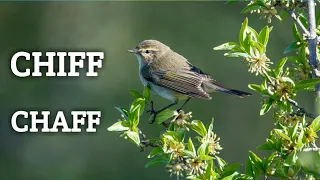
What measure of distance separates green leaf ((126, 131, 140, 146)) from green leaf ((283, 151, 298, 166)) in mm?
646

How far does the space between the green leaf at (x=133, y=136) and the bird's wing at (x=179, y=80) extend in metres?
1.37

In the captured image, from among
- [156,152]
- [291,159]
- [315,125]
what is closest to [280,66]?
[315,125]

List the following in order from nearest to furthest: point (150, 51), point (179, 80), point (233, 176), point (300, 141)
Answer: point (300, 141), point (233, 176), point (179, 80), point (150, 51)

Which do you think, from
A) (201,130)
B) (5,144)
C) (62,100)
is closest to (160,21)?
(62,100)

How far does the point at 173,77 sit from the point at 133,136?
72.0 inches

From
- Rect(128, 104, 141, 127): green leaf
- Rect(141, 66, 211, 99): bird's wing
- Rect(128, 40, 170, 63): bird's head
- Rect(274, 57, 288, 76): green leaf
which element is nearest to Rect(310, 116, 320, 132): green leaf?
Rect(274, 57, 288, 76): green leaf

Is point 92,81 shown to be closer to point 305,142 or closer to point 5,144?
point 5,144

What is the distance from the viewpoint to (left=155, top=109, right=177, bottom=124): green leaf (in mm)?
3881

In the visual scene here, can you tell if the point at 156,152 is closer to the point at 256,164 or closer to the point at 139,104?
the point at 139,104

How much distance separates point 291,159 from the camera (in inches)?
136

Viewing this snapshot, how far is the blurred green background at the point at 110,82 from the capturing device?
1049 centimetres

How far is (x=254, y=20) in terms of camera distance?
10656 millimetres

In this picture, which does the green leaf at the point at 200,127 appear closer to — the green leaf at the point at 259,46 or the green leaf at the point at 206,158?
the green leaf at the point at 206,158

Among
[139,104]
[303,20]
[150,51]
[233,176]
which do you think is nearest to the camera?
[233,176]
